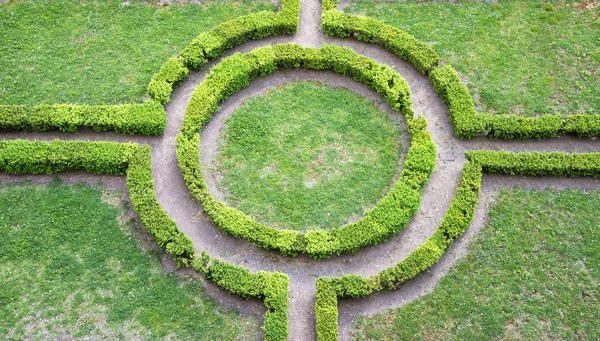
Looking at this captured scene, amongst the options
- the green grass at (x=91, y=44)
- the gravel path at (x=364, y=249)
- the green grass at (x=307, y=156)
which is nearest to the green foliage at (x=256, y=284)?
the gravel path at (x=364, y=249)

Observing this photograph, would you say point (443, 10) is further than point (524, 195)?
Yes

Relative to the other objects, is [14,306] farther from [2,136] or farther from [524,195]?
[524,195]

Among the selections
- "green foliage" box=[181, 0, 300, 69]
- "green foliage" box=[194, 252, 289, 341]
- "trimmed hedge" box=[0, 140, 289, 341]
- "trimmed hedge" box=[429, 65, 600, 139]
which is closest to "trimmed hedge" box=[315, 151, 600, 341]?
"trimmed hedge" box=[429, 65, 600, 139]

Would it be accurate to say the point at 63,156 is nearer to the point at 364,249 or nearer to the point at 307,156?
the point at 307,156

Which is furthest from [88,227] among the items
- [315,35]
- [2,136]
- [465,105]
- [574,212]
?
[574,212]

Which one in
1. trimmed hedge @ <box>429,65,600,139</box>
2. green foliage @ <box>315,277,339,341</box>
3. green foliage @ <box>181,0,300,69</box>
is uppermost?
green foliage @ <box>181,0,300,69</box>

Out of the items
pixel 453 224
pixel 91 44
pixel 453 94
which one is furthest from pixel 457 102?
pixel 91 44

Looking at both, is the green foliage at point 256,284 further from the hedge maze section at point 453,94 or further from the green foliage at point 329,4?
the green foliage at point 329,4

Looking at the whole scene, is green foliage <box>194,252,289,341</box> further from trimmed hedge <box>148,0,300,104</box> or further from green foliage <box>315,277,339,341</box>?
trimmed hedge <box>148,0,300,104</box>
